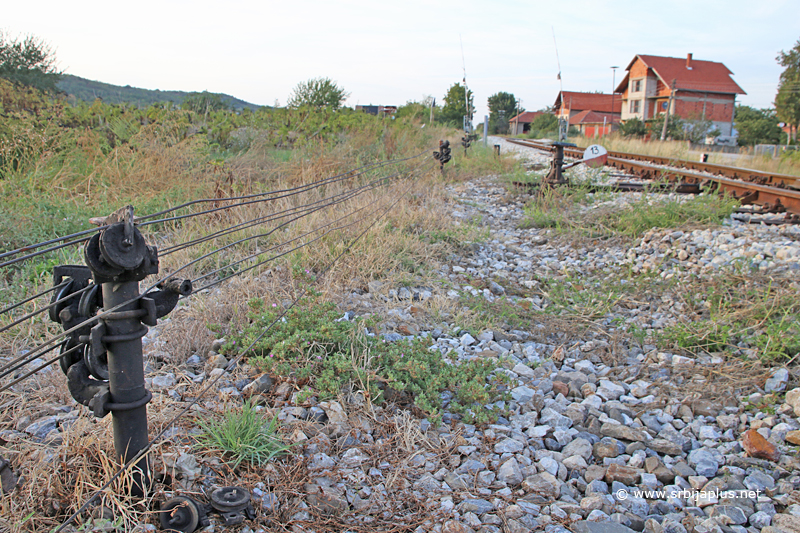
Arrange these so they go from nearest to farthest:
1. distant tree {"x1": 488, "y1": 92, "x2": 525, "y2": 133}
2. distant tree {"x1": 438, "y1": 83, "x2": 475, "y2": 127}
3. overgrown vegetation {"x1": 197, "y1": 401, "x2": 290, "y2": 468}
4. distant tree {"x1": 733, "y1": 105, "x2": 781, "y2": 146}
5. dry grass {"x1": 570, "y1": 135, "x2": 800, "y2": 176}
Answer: overgrown vegetation {"x1": 197, "y1": 401, "x2": 290, "y2": 468} → dry grass {"x1": 570, "y1": 135, "x2": 800, "y2": 176} → distant tree {"x1": 733, "y1": 105, "x2": 781, "y2": 146} → distant tree {"x1": 438, "y1": 83, "x2": 475, "y2": 127} → distant tree {"x1": 488, "y1": 92, "x2": 525, "y2": 133}

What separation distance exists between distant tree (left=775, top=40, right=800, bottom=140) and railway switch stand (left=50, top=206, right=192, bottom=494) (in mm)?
52488

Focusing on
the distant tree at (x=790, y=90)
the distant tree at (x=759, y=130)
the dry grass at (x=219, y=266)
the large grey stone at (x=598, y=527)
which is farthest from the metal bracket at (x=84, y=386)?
the distant tree at (x=790, y=90)

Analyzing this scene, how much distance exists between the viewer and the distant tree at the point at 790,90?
40438 mm

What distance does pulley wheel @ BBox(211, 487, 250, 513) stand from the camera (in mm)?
1687

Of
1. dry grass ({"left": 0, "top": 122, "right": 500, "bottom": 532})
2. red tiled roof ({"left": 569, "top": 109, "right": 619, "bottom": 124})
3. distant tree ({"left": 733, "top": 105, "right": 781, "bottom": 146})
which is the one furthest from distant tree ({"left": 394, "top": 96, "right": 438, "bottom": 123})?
red tiled roof ({"left": 569, "top": 109, "right": 619, "bottom": 124})

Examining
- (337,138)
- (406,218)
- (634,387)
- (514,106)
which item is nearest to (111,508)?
(634,387)

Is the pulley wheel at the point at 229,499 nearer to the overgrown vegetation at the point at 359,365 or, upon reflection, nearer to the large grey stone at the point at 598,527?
the overgrown vegetation at the point at 359,365

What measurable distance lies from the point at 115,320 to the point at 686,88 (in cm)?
Answer: 5726

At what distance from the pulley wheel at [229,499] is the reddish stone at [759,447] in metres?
2.20

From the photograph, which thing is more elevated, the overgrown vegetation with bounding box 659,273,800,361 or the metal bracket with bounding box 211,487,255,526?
the overgrown vegetation with bounding box 659,273,800,361

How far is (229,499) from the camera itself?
1.72 m

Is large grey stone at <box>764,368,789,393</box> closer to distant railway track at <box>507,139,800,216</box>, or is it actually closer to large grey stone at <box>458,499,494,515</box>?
large grey stone at <box>458,499,494,515</box>

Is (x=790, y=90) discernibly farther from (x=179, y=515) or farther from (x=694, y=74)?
(x=179, y=515)

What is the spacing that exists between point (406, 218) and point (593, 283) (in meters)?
2.16
